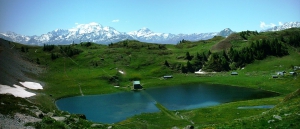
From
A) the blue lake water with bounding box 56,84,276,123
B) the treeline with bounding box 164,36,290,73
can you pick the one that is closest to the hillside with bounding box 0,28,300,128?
the treeline with bounding box 164,36,290,73

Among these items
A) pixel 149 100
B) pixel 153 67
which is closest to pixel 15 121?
pixel 149 100

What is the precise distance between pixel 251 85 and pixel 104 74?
86396mm

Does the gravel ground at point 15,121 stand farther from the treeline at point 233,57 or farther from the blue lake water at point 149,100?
the treeline at point 233,57

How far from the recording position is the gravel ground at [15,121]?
28336 millimetres

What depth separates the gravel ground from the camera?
1116 inches

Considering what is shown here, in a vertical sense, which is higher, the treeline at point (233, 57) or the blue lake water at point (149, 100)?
the treeline at point (233, 57)

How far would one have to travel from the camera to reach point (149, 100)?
103 m

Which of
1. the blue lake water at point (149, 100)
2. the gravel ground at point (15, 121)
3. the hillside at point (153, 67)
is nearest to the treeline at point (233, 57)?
the hillside at point (153, 67)

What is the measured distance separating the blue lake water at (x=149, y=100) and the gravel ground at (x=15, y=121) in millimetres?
43469

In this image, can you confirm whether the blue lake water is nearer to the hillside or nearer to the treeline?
the hillside

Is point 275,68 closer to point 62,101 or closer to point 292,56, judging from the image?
point 292,56

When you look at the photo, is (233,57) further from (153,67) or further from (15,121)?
(15,121)

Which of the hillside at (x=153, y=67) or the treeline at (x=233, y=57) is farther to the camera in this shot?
the treeline at (x=233, y=57)

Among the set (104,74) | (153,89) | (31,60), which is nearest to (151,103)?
(153,89)
